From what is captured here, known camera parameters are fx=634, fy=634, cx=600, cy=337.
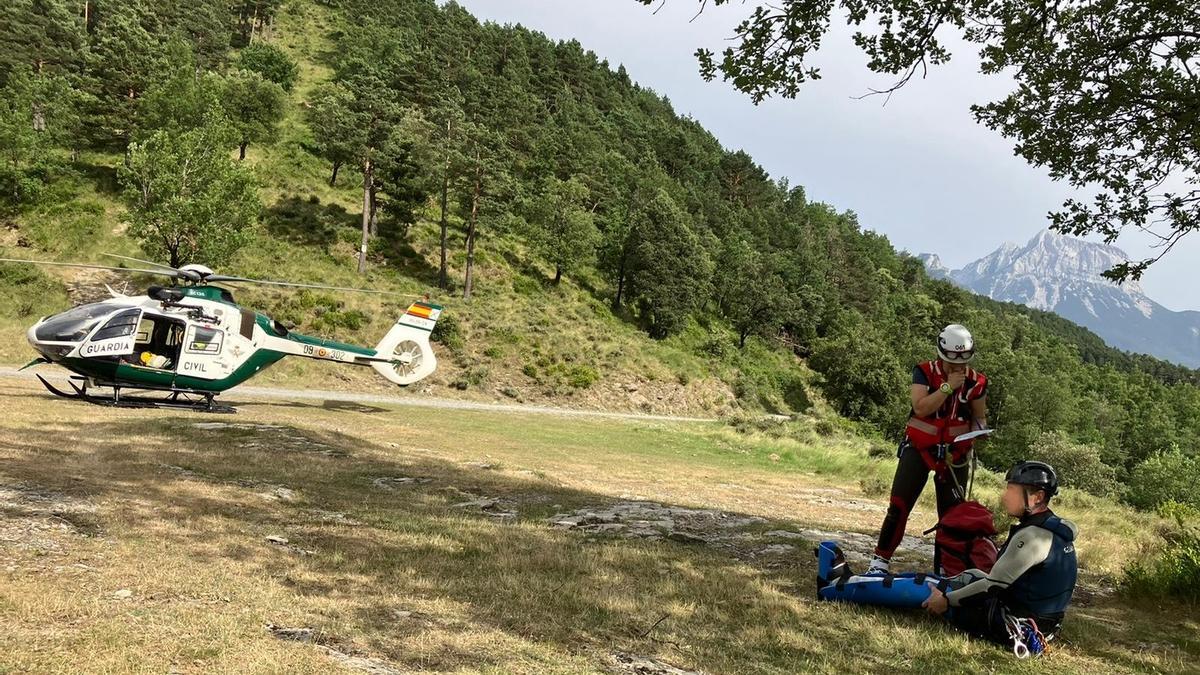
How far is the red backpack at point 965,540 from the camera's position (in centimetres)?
524

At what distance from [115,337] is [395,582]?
46.6 feet

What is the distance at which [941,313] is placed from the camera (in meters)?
78.1

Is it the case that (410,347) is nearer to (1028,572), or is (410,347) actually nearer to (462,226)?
(1028,572)

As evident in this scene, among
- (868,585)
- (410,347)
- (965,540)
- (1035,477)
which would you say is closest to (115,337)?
(410,347)

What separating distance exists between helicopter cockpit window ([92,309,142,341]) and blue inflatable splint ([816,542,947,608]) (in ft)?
54.3

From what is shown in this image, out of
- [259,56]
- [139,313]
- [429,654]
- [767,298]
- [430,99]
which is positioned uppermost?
[259,56]

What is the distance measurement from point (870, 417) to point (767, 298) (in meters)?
19.2

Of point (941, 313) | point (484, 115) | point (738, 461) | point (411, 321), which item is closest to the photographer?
point (738, 461)

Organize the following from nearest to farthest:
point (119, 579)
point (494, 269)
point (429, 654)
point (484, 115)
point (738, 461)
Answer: point (429, 654) < point (119, 579) < point (738, 461) < point (494, 269) < point (484, 115)

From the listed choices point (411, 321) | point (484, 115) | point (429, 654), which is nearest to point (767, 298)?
point (484, 115)

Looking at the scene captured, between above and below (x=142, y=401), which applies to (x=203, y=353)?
above

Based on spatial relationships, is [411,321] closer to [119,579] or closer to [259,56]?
[119,579]

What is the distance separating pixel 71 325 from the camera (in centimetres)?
1480

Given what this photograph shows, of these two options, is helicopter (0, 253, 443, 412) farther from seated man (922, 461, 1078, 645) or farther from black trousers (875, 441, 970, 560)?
seated man (922, 461, 1078, 645)
